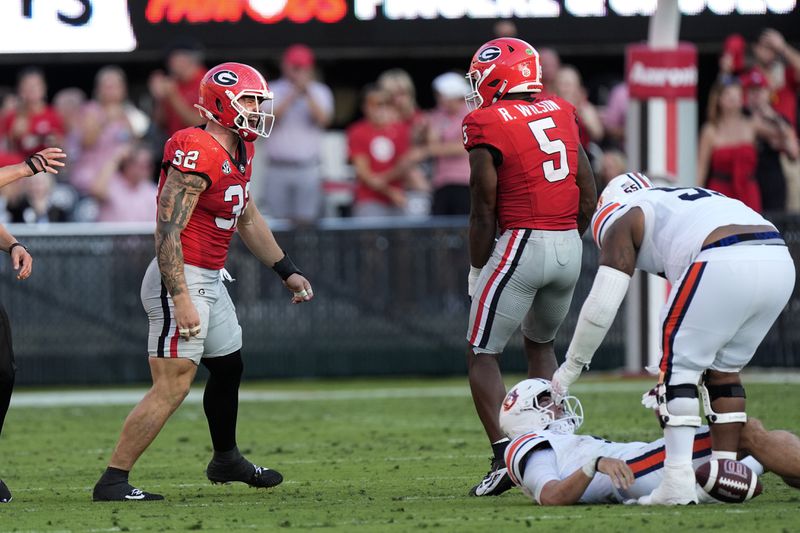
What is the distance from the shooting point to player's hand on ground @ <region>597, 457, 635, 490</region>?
6132 mm

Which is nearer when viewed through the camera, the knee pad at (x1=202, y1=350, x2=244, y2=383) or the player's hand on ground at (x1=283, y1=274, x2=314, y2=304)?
the knee pad at (x1=202, y1=350, x2=244, y2=383)

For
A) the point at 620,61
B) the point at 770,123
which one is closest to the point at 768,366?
the point at 770,123

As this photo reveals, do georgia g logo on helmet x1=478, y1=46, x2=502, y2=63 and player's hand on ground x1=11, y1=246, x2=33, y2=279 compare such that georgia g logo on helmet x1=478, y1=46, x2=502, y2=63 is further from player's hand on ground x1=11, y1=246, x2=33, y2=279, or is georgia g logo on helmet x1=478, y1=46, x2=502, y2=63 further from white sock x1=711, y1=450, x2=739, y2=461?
player's hand on ground x1=11, y1=246, x2=33, y2=279

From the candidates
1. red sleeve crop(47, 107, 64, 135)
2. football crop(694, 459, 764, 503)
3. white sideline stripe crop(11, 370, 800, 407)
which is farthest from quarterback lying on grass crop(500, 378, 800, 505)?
red sleeve crop(47, 107, 64, 135)

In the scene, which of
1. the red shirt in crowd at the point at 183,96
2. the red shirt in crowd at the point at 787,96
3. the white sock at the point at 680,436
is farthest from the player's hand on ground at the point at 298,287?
the red shirt in crowd at the point at 787,96

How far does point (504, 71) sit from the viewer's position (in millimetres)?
7461

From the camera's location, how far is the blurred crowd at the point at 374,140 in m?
14.5

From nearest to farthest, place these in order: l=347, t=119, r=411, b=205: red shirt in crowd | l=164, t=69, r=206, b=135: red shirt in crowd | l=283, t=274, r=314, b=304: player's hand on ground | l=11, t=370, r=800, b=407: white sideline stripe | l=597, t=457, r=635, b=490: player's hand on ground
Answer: l=597, t=457, r=635, b=490: player's hand on ground < l=283, t=274, r=314, b=304: player's hand on ground < l=11, t=370, r=800, b=407: white sideline stripe < l=164, t=69, r=206, b=135: red shirt in crowd < l=347, t=119, r=411, b=205: red shirt in crowd

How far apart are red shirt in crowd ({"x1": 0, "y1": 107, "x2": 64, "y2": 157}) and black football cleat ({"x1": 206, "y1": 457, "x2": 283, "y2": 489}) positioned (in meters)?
7.80

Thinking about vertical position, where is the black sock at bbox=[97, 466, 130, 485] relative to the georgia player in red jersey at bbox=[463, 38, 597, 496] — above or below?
below

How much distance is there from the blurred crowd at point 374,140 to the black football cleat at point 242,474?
21.4ft

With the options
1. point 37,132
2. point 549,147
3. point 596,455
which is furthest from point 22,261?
point 37,132

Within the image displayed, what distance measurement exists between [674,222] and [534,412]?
3.28ft

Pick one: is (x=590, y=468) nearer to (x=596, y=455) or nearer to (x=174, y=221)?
(x=596, y=455)
